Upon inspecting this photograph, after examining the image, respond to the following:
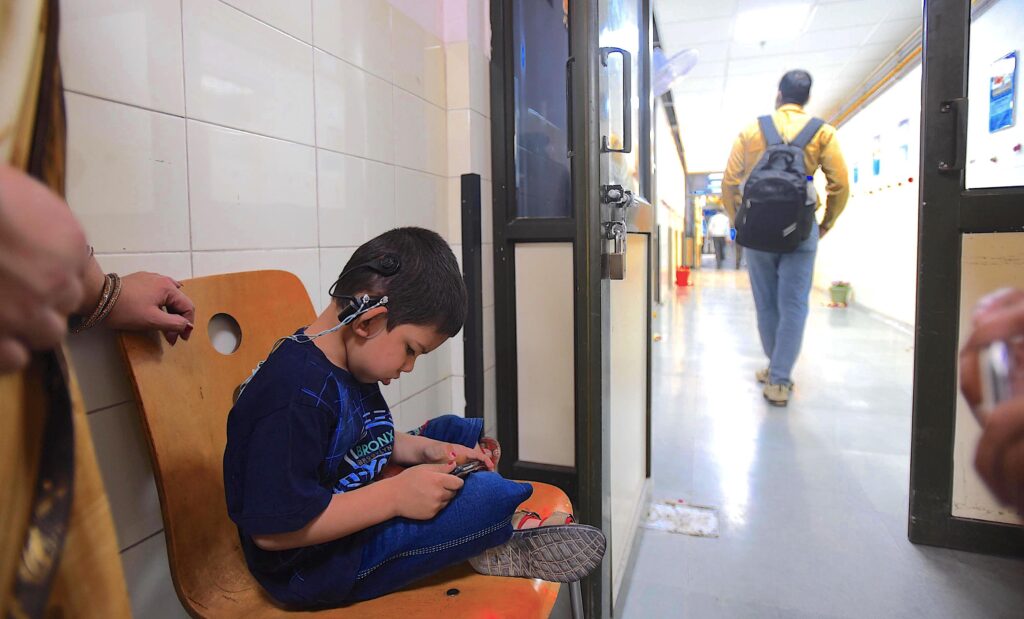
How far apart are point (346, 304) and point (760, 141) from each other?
281cm

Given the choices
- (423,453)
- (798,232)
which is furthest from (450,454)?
(798,232)

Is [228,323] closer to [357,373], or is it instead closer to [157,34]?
[357,373]

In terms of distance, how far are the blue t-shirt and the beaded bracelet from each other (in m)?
0.19

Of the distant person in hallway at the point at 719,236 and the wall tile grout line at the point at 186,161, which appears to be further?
the distant person in hallway at the point at 719,236

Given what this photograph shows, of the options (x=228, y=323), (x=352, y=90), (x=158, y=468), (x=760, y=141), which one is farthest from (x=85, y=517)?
(x=760, y=141)

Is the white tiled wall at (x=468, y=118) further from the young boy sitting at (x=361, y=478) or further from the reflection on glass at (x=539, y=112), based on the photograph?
the young boy sitting at (x=361, y=478)

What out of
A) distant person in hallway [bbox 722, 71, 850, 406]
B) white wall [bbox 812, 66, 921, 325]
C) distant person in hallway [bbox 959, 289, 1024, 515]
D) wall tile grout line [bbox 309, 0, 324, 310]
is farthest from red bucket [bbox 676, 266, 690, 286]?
distant person in hallway [bbox 959, 289, 1024, 515]

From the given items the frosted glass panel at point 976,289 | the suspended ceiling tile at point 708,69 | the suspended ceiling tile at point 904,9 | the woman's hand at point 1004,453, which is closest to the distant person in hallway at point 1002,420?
the woman's hand at point 1004,453

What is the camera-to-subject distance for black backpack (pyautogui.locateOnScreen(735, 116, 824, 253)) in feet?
9.53

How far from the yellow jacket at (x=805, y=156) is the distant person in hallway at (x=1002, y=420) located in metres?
2.83

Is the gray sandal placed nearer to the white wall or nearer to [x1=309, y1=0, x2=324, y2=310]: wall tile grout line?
[x1=309, y1=0, x2=324, y2=310]: wall tile grout line

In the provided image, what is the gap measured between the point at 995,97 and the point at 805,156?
964mm

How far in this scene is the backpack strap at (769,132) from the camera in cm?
300

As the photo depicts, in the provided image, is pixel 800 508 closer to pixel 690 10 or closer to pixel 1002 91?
pixel 1002 91
